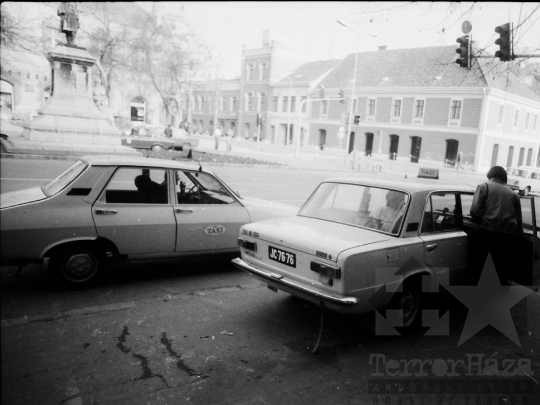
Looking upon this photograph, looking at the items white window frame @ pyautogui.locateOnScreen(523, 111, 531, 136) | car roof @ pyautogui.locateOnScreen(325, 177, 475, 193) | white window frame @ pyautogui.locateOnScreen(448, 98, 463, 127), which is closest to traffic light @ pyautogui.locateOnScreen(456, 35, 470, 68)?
white window frame @ pyautogui.locateOnScreen(523, 111, 531, 136)

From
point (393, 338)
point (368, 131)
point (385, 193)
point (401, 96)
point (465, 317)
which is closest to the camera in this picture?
point (393, 338)

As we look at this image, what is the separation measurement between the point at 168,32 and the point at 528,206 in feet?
110

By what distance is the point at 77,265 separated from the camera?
16.2 ft

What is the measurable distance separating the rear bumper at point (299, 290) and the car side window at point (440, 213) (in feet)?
4.62

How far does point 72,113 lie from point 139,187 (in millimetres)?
17546

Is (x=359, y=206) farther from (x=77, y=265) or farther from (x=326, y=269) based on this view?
(x=77, y=265)

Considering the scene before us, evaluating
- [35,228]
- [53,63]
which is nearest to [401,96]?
[53,63]

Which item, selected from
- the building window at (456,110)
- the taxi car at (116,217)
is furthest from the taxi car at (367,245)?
the building window at (456,110)

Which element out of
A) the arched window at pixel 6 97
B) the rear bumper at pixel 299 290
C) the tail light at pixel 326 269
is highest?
the arched window at pixel 6 97

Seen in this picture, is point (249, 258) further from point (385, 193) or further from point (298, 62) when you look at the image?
point (298, 62)

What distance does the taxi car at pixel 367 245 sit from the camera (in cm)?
379

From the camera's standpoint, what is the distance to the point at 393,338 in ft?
14.0

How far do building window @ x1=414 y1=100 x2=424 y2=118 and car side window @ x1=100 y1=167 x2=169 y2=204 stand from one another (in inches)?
1356

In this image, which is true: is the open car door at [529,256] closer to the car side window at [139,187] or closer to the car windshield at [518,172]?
the car windshield at [518,172]
